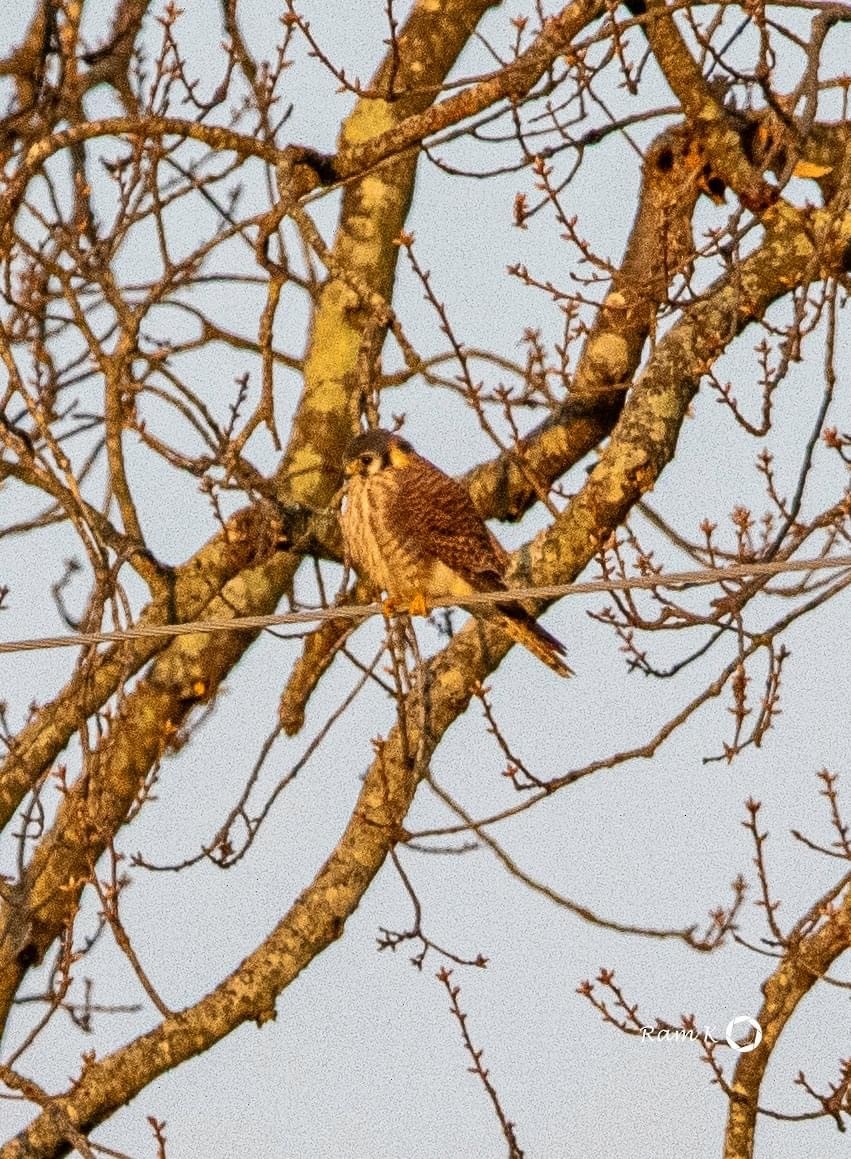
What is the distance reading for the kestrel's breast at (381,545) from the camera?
5.38m

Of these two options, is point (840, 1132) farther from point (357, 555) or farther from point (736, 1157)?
point (357, 555)

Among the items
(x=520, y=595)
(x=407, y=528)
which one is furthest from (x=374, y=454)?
(x=520, y=595)

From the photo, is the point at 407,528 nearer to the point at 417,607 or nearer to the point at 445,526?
the point at 445,526

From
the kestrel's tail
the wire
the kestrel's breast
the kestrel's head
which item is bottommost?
the wire

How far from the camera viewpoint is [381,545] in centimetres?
539

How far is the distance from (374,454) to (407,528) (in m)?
0.22

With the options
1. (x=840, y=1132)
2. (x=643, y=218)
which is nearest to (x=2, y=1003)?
(x=840, y=1132)

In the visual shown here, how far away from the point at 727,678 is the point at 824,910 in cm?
59

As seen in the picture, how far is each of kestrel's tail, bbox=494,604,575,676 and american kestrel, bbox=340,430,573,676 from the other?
0.38 feet

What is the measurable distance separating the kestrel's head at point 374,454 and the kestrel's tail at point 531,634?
542mm

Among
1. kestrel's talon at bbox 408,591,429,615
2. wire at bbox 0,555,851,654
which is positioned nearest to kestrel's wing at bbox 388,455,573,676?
kestrel's talon at bbox 408,591,429,615

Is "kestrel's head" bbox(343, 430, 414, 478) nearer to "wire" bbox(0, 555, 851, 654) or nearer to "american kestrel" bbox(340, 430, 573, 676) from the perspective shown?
"american kestrel" bbox(340, 430, 573, 676)

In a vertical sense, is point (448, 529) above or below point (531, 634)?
above

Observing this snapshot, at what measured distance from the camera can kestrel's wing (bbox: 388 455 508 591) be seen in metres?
5.39
